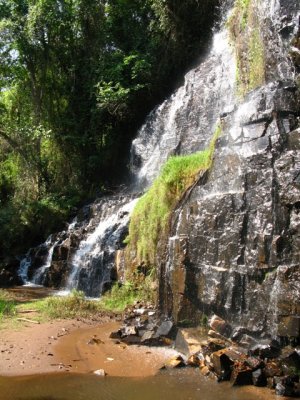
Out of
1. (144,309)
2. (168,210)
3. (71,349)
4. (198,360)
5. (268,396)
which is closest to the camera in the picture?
(268,396)

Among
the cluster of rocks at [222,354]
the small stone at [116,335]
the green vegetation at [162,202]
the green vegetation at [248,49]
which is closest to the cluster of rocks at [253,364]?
the cluster of rocks at [222,354]

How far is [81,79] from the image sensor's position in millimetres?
23703

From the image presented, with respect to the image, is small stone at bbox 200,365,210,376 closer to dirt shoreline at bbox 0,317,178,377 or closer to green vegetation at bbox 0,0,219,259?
dirt shoreline at bbox 0,317,178,377

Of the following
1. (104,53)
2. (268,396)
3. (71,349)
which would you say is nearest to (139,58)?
(104,53)

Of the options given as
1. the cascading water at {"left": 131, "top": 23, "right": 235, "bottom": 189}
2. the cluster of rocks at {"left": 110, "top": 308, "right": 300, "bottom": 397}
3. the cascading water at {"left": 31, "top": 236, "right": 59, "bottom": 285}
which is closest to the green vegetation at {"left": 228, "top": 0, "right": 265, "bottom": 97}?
the cascading water at {"left": 131, "top": 23, "right": 235, "bottom": 189}

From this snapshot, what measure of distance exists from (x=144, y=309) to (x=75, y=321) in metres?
1.53

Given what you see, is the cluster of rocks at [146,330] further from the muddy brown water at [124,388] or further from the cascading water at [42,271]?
the cascading water at [42,271]

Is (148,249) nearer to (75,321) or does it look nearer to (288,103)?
(75,321)

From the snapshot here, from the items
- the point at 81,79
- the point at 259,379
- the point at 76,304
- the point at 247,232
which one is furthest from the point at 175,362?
the point at 81,79

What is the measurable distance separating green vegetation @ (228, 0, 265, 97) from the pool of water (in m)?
8.07

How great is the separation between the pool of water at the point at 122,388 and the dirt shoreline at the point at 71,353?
0.95ft

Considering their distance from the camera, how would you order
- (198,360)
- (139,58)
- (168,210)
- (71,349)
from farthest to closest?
(139,58) < (168,210) < (71,349) < (198,360)

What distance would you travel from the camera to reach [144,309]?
33.7ft

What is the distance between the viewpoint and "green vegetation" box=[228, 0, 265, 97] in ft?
41.2
